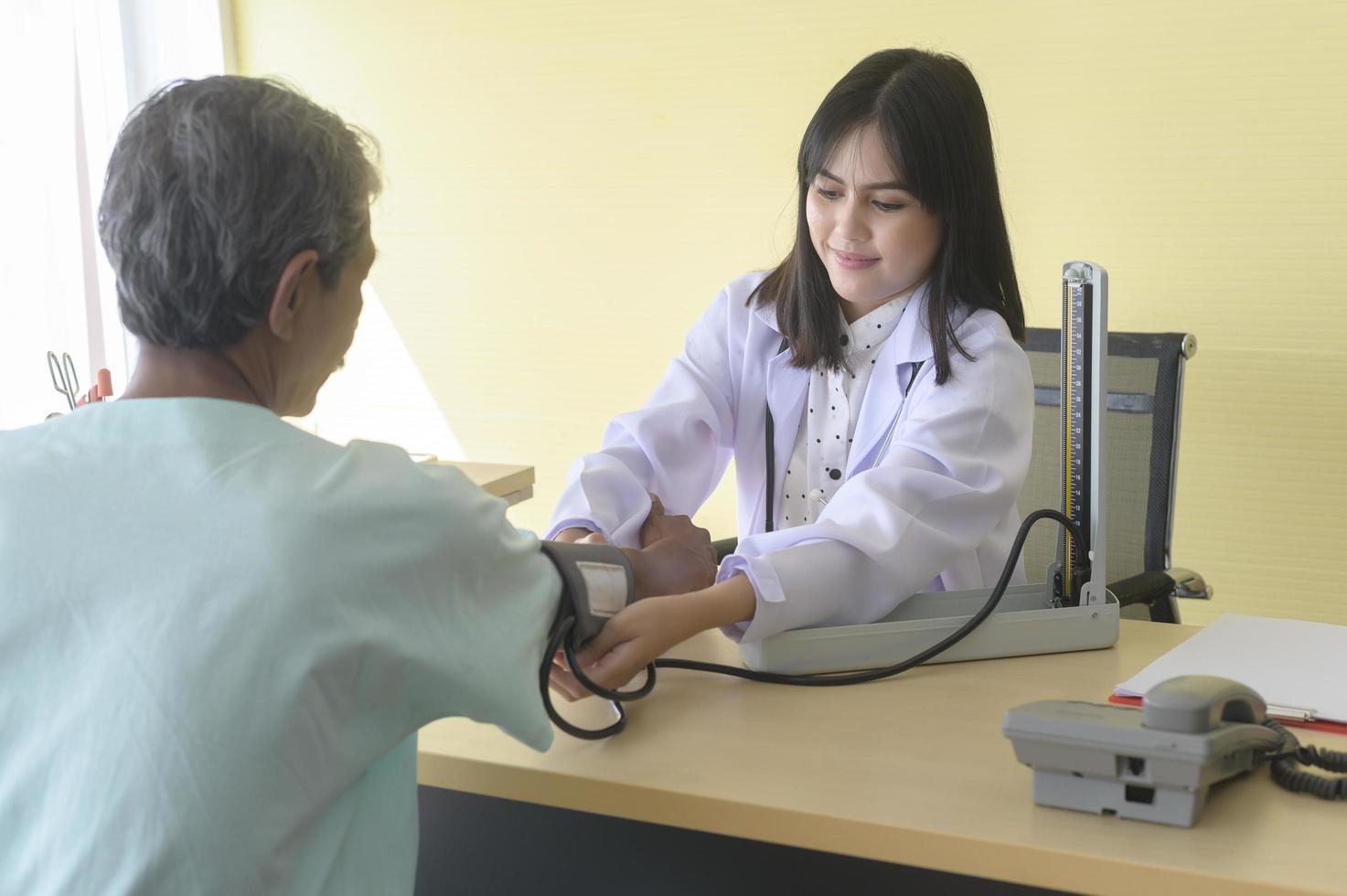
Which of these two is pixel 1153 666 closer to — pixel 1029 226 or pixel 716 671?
pixel 716 671

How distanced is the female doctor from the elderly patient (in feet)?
0.96

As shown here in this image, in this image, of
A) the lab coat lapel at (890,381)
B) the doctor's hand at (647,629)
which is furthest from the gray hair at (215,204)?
the lab coat lapel at (890,381)

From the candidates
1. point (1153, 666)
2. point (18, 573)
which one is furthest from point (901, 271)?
point (18, 573)

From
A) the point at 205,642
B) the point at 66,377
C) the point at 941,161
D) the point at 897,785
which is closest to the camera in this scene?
the point at 205,642

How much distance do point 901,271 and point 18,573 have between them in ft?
3.49

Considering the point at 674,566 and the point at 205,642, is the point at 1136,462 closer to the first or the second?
the point at 674,566

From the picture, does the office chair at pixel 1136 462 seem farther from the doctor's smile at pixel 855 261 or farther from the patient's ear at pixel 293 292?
the patient's ear at pixel 293 292

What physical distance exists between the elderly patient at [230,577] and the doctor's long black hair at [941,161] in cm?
76

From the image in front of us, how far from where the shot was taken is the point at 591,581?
3.41 ft

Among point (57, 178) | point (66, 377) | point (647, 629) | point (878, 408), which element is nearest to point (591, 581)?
A: point (647, 629)

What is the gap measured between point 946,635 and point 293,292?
71 cm

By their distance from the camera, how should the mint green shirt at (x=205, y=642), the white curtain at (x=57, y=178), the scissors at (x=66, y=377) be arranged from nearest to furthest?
1. the mint green shirt at (x=205, y=642)
2. the scissors at (x=66, y=377)
3. the white curtain at (x=57, y=178)

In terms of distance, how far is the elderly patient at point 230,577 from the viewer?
749 millimetres

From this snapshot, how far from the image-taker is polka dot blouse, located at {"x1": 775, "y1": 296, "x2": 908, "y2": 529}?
1.62 m
